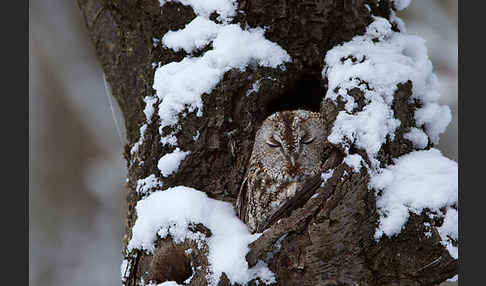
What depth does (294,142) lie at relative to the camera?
2.84 meters

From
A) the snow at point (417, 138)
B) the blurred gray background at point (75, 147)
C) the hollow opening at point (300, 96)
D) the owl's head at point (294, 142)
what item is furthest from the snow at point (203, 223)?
the blurred gray background at point (75, 147)

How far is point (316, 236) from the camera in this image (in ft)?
6.98

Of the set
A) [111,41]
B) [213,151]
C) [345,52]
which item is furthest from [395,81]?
[111,41]

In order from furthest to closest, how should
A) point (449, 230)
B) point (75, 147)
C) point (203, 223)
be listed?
point (75, 147) → point (203, 223) → point (449, 230)

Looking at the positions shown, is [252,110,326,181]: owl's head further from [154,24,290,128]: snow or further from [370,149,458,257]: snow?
[370,149,458,257]: snow

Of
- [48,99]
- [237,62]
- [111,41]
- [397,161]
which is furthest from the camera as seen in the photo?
[48,99]

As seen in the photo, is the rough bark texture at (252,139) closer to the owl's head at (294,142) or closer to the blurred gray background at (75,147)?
the owl's head at (294,142)

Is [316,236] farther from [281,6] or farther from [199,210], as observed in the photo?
[281,6]

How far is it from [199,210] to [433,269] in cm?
111

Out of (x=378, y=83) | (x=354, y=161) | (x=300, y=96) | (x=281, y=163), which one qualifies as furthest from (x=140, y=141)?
(x=378, y=83)

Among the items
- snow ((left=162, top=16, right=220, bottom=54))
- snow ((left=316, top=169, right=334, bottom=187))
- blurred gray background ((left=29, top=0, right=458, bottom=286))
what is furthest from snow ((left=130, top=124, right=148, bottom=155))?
blurred gray background ((left=29, top=0, right=458, bottom=286))

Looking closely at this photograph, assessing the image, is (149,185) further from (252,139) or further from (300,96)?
(300,96)

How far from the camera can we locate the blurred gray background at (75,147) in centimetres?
610

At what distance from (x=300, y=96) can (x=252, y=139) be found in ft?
1.54
